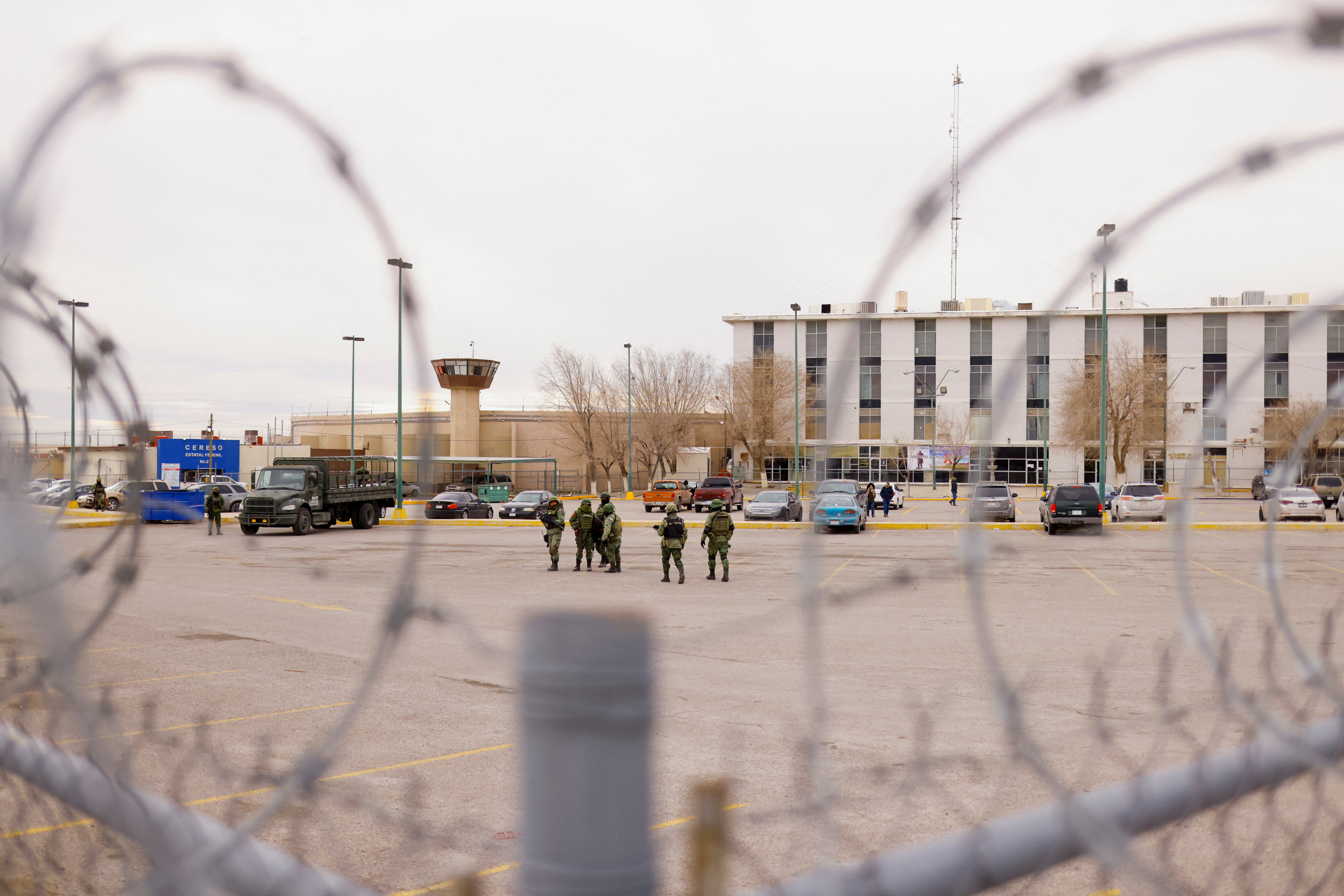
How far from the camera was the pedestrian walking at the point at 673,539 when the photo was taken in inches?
664

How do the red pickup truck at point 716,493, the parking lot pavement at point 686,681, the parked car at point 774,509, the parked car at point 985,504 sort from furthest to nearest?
the red pickup truck at point 716,493
the parked car at point 774,509
the parking lot pavement at point 686,681
the parked car at point 985,504

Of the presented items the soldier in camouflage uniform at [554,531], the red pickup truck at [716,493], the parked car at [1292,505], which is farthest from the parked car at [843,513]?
the red pickup truck at [716,493]

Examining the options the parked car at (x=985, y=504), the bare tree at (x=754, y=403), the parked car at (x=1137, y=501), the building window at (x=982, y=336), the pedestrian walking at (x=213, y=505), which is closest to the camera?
the parked car at (x=985, y=504)

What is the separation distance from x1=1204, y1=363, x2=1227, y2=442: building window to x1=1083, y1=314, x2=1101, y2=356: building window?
0.37m

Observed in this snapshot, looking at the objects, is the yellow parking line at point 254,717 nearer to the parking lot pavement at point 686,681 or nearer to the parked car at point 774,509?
the parking lot pavement at point 686,681

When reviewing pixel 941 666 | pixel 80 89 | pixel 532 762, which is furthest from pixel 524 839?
pixel 941 666

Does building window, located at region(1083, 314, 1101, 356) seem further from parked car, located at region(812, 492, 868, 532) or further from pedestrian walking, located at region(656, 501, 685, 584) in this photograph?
parked car, located at region(812, 492, 868, 532)

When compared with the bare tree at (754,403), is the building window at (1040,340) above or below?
below

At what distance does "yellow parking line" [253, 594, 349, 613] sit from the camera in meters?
13.5

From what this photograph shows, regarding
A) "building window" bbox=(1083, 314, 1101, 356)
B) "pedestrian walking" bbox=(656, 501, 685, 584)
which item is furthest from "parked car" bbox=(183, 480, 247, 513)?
"building window" bbox=(1083, 314, 1101, 356)

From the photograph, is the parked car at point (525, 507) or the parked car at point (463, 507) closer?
the parked car at point (463, 507)

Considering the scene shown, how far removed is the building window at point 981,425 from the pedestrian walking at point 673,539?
14875 mm

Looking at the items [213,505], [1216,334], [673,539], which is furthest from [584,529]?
[1216,334]

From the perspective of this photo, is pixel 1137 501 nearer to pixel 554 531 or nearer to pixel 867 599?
pixel 554 531
